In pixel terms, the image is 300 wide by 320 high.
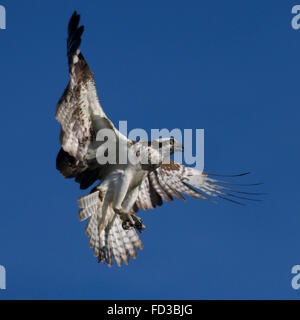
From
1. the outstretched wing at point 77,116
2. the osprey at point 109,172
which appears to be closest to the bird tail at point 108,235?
the osprey at point 109,172

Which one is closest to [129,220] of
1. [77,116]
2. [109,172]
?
[109,172]

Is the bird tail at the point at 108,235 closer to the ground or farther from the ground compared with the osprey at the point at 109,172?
closer to the ground

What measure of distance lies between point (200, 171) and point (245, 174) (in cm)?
111

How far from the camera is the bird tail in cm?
1100

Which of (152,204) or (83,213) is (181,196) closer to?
(152,204)

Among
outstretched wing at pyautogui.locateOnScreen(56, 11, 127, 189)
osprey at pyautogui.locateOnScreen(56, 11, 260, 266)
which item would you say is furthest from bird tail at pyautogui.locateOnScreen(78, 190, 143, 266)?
outstretched wing at pyautogui.locateOnScreen(56, 11, 127, 189)

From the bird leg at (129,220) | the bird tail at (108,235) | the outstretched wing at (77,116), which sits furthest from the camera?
the bird tail at (108,235)

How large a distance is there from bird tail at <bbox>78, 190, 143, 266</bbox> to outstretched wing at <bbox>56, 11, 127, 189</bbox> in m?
0.82

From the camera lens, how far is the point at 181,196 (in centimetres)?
1180

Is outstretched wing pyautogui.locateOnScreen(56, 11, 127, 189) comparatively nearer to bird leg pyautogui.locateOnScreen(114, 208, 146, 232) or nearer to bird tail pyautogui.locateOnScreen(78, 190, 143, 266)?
bird tail pyautogui.locateOnScreen(78, 190, 143, 266)

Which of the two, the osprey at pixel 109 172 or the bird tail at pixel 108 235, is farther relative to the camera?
the bird tail at pixel 108 235

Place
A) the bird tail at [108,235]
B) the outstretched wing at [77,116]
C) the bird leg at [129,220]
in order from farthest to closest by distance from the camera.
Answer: the bird tail at [108,235]
the bird leg at [129,220]
the outstretched wing at [77,116]

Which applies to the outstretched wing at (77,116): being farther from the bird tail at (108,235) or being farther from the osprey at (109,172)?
the bird tail at (108,235)

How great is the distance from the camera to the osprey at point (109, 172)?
9.68m
